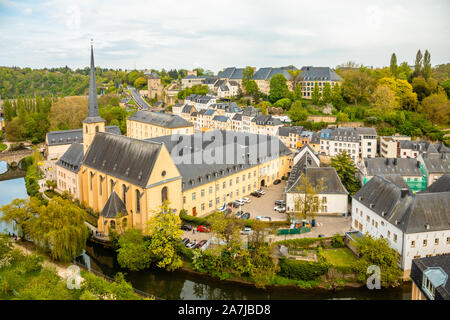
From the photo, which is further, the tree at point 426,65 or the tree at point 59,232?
the tree at point 426,65

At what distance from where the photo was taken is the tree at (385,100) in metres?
66.8

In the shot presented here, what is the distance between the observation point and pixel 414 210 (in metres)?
29.1

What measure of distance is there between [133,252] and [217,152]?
17653 mm

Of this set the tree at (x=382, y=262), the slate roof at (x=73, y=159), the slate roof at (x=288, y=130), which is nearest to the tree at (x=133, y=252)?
the tree at (x=382, y=262)

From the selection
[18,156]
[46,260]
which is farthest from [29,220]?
[18,156]

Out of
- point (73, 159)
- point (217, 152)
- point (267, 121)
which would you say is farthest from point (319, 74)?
point (73, 159)

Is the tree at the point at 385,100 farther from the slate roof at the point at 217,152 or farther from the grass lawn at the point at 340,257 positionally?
the grass lawn at the point at 340,257

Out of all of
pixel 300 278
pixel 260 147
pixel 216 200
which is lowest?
pixel 300 278

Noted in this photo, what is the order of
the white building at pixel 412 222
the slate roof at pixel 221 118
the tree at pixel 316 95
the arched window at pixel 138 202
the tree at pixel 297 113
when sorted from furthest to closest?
the slate roof at pixel 221 118
the tree at pixel 316 95
the tree at pixel 297 113
the arched window at pixel 138 202
the white building at pixel 412 222

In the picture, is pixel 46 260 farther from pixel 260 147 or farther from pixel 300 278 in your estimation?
pixel 260 147

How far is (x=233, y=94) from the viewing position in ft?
322

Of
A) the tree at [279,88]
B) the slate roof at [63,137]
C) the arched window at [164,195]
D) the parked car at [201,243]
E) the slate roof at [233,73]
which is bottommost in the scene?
the parked car at [201,243]

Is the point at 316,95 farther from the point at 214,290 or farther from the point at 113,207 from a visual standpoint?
the point at 214,290
